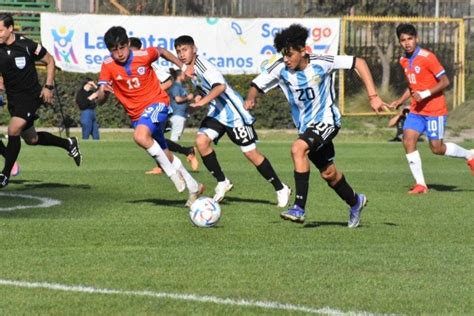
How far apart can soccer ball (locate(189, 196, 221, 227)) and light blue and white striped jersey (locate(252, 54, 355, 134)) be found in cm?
112

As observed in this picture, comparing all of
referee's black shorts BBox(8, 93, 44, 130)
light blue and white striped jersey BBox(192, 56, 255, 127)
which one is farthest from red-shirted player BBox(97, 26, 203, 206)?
referee's black shorts BBox(8, 93, 44, 130)

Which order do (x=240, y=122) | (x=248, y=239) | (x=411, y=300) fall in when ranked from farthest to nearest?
(x=240, y=122) < (x=248, y=239) < (x=411, y=300)

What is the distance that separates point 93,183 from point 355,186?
3.74m

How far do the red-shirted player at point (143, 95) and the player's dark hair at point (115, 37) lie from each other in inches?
2.4

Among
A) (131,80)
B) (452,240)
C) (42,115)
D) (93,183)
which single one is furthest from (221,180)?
(42,115)

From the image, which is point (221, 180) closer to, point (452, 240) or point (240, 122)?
point (240, 122)

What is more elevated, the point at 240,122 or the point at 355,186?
the point at 240,122

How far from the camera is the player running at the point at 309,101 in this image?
1122cm

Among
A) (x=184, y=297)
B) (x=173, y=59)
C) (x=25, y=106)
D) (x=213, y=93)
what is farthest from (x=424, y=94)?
(x=184, y=297)

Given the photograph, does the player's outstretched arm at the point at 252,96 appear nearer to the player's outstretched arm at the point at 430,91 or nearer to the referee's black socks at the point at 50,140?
the player's outstretched arm at the point at 430,91

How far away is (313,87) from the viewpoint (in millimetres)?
11461

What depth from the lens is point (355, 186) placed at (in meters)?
17.3

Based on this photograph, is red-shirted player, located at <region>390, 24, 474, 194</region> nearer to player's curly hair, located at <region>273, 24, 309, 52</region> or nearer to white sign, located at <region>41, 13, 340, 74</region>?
player's curly hair, located at <region>273, 24, 309, 52</region>

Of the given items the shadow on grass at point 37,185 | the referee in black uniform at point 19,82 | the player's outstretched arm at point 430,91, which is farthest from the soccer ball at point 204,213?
the player's outstretched arm at point 430,91
